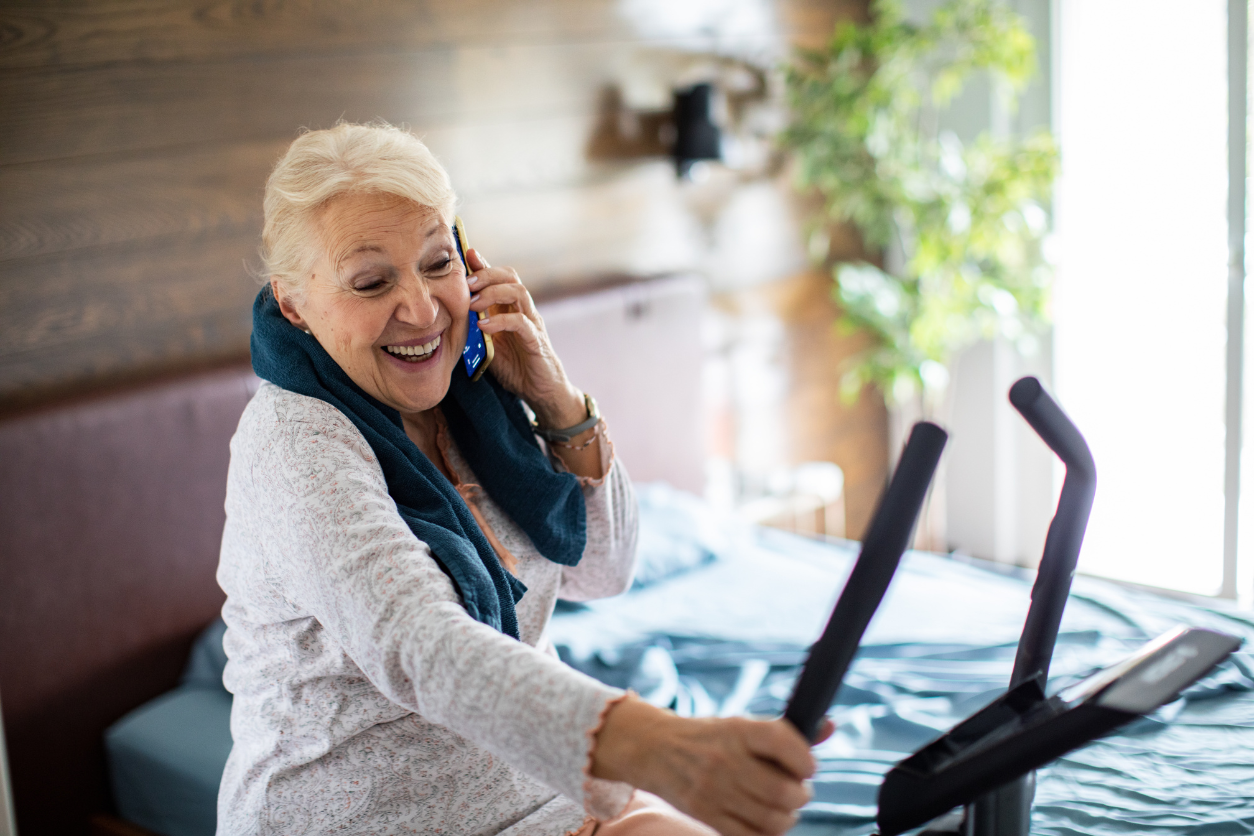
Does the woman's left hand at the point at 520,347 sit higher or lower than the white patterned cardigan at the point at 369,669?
higher

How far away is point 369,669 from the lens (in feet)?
2.90

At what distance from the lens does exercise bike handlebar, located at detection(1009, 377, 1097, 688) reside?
88cm

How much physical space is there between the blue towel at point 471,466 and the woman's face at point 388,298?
3 centimetres

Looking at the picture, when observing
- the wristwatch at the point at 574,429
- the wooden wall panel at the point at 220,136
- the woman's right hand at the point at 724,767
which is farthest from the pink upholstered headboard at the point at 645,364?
the woman's right hand at the point at 724,767

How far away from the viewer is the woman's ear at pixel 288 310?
1.18 meters

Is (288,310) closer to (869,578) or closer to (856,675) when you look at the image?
(869,578)

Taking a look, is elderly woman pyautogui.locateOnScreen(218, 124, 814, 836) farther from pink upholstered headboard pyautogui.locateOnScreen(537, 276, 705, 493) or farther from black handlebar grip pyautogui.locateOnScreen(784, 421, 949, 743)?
pink upholstered headboard pyautogui.locateOnScreen(537, 276, 705, 493)

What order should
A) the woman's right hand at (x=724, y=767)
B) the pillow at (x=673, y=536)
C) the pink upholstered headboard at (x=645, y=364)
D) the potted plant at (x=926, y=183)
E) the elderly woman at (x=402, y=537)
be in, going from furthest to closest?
the potted plant at (x=926, y=183), the pink upholstered headboard at (x=645, y=364), the pillow at (x=673, y=536), the elderly woman at (x=402, y=537), the woman's right hand at (x=724, y=767)

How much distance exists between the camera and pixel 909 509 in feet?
2.33

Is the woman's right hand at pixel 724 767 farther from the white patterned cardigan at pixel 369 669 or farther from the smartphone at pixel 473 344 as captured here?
the smartphone at pixel 473 344

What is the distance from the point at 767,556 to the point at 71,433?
157 centimetres

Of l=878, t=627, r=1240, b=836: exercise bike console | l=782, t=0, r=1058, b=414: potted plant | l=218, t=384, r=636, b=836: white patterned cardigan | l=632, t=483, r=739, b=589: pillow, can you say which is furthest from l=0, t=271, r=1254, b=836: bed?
l=782, t=0, r=1058, b=414: potted plant

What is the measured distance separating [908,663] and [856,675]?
0.11 meters

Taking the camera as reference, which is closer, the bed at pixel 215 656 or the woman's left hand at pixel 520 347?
the woman's left hand at pixel 520 347
